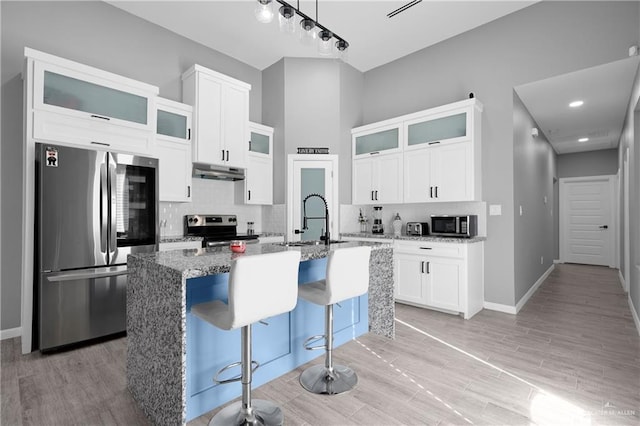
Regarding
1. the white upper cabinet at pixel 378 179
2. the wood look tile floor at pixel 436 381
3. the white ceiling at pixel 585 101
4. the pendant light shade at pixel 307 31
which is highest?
the white ceiling at pixel 585 101

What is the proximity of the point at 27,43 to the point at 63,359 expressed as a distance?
3.00 metres

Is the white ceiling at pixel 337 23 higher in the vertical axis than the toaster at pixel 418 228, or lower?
higher

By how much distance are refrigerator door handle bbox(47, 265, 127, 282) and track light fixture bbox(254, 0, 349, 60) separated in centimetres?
252

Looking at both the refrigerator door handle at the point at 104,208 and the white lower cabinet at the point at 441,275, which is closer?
the refrigerator door handle at the point at 104,208

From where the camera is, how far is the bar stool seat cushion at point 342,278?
2.06 m

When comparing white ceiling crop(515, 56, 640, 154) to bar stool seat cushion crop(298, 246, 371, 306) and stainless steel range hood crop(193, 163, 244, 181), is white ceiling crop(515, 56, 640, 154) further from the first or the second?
stainless steel range hood crop(193, 163, 244, 181)

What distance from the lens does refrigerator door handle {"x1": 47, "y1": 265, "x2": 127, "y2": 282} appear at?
2.67m

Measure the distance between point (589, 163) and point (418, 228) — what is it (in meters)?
5.95

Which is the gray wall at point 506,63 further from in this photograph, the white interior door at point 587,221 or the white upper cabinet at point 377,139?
the white interior door at point 587,221

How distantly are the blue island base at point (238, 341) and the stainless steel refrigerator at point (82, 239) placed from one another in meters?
1.57

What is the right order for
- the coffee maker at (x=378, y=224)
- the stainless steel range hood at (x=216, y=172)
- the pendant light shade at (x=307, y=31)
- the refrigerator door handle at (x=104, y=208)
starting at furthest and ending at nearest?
1. the coffee maker at (x=378, y=224)
2. the stainless steel range hood at (x=216, y=172)
3. the refrigerator door handle at (x=104, y=208)
4. the pendant light shade at (x=307, y=31)

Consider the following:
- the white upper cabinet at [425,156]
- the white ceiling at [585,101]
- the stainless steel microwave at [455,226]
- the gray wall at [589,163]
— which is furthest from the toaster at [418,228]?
the gray wall at [589,163]

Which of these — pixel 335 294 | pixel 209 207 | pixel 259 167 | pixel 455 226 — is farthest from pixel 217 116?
pixel 455 226

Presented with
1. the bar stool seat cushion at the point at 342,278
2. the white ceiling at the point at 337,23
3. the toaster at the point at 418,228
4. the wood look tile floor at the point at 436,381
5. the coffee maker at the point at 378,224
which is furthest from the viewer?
the coffee maker at the point at 378,224
